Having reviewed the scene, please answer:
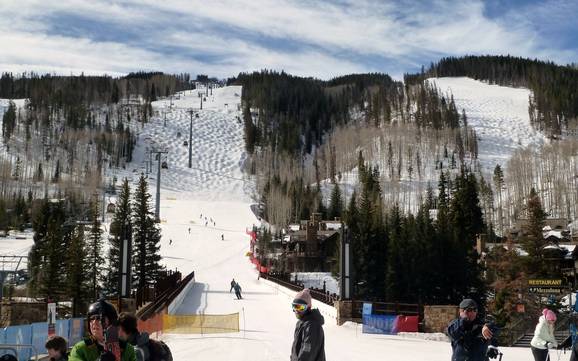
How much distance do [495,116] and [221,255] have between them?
11090cm

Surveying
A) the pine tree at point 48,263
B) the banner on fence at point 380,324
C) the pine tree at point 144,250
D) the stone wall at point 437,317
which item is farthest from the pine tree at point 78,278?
the stone wall at point 437,317

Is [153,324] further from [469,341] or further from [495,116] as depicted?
[495,116]

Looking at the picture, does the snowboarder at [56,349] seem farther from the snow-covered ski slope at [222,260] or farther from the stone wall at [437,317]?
the stone wall at [437,317]

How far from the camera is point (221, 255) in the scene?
5866cm

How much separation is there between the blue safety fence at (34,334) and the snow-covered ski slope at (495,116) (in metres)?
105

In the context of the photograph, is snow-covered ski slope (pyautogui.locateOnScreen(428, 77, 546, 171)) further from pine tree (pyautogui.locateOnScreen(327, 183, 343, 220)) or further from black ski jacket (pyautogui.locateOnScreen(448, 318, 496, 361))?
black ski jacket (pyautogui.locateOnScreen(448, 318, 496, 361))

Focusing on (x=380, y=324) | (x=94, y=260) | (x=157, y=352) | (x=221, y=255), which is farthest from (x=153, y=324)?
(x=221, y=255)

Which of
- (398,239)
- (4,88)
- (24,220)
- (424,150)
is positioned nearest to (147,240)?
(398,239)

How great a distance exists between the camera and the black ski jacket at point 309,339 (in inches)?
222

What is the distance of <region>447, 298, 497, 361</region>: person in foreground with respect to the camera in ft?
20.9

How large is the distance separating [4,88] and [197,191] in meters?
102

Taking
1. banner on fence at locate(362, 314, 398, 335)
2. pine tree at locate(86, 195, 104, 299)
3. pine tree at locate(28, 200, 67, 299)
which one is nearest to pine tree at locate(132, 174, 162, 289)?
pine tree at locate(86, 195, 104, 299)

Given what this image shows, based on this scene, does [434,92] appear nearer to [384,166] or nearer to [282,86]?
[384,166]

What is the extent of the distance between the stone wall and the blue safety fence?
36.3 ft
